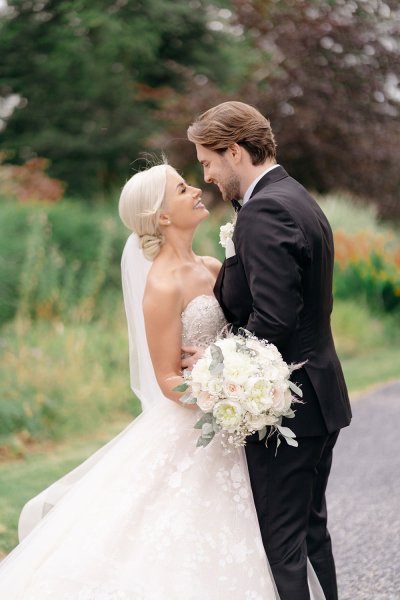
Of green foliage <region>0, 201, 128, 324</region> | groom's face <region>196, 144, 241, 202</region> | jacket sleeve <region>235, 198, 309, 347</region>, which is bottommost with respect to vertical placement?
green foliage <region>0, 201, 128, 324</region>

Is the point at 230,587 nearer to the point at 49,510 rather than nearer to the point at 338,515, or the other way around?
the point at 49,510

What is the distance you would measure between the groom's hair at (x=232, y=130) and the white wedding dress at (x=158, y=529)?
612mm

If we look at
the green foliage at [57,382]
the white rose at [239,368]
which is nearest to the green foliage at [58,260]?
the green foliage at [57,382]

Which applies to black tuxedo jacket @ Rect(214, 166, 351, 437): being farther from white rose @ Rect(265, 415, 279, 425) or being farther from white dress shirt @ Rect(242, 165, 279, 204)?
white rose @ Rect(265, 415, 279, 425)

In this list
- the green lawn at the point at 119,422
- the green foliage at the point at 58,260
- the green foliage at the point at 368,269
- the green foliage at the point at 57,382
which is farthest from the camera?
the green foliage at the point at 368,269

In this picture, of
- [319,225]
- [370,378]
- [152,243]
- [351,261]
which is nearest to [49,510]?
[152,243]

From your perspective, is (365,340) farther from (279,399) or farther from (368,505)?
(279,399)

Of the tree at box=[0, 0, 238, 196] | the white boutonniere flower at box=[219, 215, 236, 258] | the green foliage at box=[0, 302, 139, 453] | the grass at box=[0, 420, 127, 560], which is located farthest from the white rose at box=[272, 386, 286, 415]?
the tree at box=[0, 0, 238, 196]

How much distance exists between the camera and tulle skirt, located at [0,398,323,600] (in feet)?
10.3

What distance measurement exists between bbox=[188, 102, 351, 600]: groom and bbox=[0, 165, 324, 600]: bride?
0.14m

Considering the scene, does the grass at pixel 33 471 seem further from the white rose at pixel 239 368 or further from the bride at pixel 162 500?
the white rose at pixel 239 368

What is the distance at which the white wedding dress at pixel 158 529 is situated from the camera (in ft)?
10.3

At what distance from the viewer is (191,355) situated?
3379 millimetres

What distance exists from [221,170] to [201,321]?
0.58 metres
